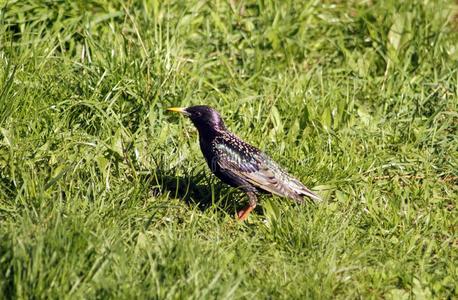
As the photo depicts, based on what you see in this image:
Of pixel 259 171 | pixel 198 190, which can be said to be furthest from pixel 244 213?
pixel 198 190

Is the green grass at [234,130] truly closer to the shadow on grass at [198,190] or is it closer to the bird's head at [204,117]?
the shadow on grass at [198,190]

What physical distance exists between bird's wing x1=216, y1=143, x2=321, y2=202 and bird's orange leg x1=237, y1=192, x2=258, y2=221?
8cm

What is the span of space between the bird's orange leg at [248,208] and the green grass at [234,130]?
0.08 m

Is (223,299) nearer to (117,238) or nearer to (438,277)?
(117,238)

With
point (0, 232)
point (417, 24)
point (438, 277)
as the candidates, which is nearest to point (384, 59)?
point (417, 24)

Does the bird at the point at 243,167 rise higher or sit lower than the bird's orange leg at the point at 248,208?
higher

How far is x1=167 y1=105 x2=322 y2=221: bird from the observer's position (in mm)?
6273

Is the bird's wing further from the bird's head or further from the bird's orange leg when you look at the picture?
the bird's head

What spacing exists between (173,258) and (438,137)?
2.75 metres

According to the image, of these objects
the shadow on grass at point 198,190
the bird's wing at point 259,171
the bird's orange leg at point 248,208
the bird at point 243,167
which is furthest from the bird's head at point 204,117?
the bird's orange leg at point 248,208

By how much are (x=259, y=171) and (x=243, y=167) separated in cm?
11

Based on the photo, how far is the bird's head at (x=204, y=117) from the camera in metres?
6.58

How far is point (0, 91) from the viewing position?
6.30 meters

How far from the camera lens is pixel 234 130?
712cm
